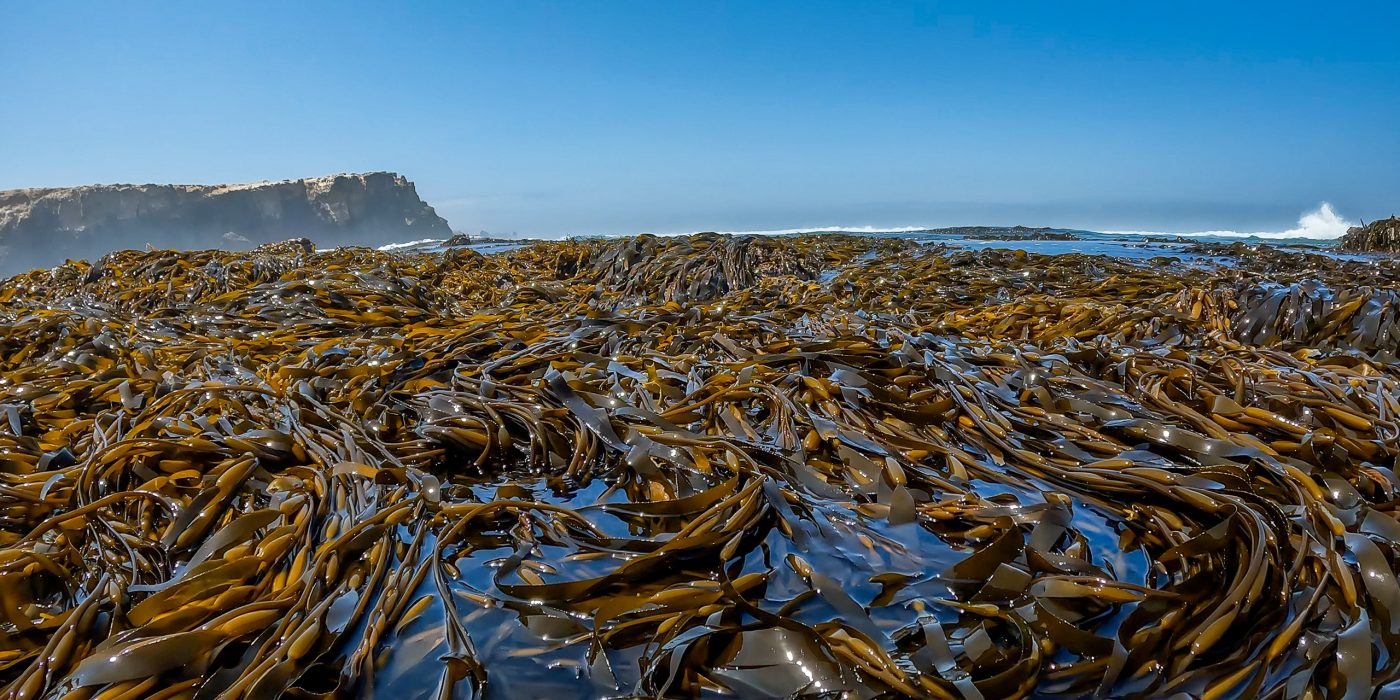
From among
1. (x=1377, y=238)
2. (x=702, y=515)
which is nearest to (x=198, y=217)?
(x=702, y=515)

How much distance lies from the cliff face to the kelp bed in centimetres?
5583

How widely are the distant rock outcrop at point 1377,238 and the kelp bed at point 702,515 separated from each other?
7.65 meters

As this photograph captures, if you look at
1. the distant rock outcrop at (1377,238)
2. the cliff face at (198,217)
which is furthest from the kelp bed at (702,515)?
the cliff face at (198,217)

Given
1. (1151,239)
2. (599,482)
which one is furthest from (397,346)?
(1151,239)

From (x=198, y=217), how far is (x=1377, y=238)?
67.7 meters

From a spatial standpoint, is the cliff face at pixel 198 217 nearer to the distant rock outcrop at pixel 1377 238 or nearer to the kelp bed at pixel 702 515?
the distant rock outcrop at pixel 1377 238

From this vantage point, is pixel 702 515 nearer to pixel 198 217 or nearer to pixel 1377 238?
pixel 1377 238

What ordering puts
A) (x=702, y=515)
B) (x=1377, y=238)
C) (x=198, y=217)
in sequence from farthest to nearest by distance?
(x=198, y=217), (x=1377, y=238), (x=702, y=515)

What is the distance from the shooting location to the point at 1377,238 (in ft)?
28.2

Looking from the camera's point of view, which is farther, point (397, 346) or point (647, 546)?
point (397, 346)

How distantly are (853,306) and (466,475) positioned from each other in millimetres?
2953

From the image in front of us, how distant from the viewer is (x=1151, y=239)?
10.6 m

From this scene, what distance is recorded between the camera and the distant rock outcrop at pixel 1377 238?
842 cm

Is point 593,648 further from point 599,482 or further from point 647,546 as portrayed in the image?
point 599,482
